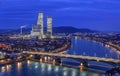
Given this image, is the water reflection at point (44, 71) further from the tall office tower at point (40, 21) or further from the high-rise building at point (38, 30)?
the tall office tower at point (40, 21)

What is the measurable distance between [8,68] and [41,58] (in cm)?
581

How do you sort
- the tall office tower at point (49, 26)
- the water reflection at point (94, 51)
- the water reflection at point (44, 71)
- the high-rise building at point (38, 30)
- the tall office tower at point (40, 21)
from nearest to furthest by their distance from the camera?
1. the water reflection at point (44, 71)
2. the water reflection at point (94, 51)
3. the high-rise building at point (38, 30)
4. the tall office tower at point (40, 21)
5. the tall office tower at point (49, 26)

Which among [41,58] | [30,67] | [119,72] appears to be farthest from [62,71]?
[41,58]

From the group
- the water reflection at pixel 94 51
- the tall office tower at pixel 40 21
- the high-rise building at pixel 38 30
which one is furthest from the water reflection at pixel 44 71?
the tall office tower at pixel 40 21

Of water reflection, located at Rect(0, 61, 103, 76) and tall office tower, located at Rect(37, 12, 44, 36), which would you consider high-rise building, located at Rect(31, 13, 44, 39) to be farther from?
water reflection, located at Rect(0, 61, 103, 76)

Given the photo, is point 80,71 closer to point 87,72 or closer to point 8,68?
point 87,72

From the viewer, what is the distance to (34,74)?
63.2ft

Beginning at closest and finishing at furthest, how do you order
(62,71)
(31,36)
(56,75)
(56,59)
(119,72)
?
1. (119,72)
2. (56,75)
3. (62,71)
4. (56,59)
5. (31,36)

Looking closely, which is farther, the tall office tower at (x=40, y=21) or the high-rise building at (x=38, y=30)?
the tall office tower at (x=40, y=21)

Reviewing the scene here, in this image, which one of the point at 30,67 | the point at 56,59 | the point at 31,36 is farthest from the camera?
the point at 31,36

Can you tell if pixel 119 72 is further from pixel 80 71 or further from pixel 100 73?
pixel 80 71

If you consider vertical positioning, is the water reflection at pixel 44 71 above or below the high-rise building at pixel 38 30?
below

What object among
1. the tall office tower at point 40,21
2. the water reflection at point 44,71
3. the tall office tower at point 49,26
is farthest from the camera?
the tall office tower at point 49,26

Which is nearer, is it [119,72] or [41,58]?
[119,72]
